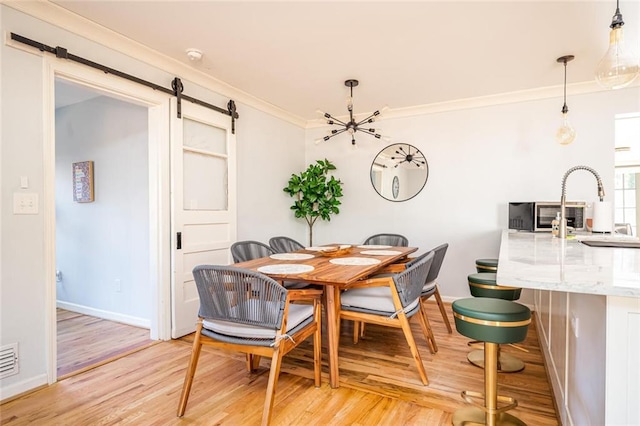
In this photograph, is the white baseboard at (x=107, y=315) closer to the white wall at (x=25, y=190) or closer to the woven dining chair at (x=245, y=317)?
the white wall at (x=25, y=190)

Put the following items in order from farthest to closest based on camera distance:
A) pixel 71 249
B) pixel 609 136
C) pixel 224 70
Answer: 1. pixel 71 249
2. pixel 609 136
3. pixel 224 70

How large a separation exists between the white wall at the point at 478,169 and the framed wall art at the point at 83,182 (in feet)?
10.1

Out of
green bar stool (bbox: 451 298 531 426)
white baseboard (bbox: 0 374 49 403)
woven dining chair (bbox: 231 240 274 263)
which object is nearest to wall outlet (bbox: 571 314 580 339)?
green bar stool (bbox: 451 298 531 426)

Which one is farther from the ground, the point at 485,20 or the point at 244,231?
the point at 485,20

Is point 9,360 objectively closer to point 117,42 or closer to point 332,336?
point 332,336

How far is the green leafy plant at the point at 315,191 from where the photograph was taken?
456 cm

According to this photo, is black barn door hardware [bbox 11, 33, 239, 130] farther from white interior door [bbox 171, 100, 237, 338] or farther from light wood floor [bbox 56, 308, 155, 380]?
light wood floor [bbox 56, 308, 155, 380]

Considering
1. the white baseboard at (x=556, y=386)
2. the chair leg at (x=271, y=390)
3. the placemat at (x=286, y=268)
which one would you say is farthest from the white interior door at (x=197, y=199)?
the white baseboard at (x=556, y=386)

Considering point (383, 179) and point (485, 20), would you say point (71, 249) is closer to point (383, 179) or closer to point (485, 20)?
point (383, 179)

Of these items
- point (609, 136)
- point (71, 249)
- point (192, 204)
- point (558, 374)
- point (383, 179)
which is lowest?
point (558, 374)

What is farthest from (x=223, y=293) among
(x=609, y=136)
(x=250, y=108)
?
(x=609, y=136)

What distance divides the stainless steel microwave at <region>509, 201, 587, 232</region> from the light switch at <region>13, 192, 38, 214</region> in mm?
4089

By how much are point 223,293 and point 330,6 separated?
1887 mm

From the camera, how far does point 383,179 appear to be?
4578 mm
